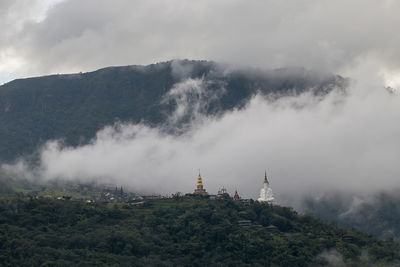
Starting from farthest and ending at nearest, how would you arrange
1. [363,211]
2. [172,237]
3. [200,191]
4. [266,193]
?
[363,211] → [266,193] → [200,191] → [172,237]

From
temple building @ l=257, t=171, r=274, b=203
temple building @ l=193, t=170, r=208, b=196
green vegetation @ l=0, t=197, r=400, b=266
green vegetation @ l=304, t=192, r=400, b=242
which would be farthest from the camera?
green vegetation @ l=304, t=192, r=400, b=242

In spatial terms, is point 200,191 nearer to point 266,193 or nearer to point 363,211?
point 266,193

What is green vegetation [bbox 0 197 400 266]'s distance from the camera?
393 ft

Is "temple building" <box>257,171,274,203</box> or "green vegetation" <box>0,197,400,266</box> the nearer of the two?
"green vegetation" <box>0,197,400,266</box>

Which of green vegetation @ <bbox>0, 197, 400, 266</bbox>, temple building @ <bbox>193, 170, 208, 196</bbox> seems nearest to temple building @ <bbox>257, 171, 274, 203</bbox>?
temple building @ <bbox>193, 170, 208, 196</bbox>

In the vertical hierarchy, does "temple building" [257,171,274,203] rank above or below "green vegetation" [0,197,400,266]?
above

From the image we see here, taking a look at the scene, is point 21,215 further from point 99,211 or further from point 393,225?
point 393,225

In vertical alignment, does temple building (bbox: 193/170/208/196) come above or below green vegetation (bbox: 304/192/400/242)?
above

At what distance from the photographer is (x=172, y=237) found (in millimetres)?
132250

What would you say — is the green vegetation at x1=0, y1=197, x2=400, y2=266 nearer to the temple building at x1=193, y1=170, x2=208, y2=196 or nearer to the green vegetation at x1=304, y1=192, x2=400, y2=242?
the temple building at x1=193, y1=170, x2=208, y2=196

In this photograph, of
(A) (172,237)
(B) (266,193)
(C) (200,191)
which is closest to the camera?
(A) (172,237)

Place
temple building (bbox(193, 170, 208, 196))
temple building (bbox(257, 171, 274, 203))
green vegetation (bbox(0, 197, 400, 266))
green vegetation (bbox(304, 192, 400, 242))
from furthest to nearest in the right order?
1. green vegetation (bbox(304, 192, 400, 242))
2. temple building (bbox(257, 171, 274, 203))
3. temple building (bbox(193, 170, 208, 196))
4. green vegetation (bbox(0, 197, 400, 266))

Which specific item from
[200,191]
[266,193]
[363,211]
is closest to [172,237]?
[200,191]

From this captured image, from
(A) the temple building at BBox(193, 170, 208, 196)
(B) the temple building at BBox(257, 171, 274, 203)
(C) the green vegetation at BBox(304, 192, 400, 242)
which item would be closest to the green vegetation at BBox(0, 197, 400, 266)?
(A) the temple building at BBox(193, 170, 208, 196)
